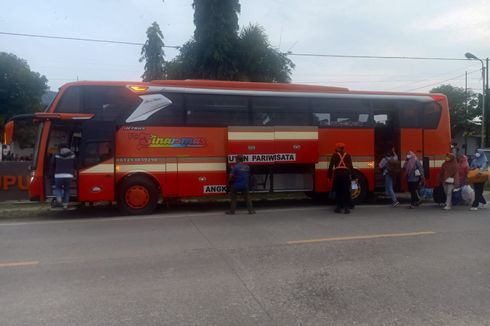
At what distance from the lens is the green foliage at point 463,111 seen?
178 feet

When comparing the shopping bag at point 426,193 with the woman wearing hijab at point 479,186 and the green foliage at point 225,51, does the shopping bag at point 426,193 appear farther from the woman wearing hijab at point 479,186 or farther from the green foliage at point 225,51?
the green foliage at point 225,51

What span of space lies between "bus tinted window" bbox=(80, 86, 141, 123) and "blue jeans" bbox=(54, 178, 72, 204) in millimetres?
1714

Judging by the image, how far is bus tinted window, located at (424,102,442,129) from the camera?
1402 centimetres

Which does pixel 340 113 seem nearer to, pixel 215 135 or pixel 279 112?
pixel 279 112

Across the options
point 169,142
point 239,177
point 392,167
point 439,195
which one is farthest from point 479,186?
point 169,142

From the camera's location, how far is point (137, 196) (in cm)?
1145

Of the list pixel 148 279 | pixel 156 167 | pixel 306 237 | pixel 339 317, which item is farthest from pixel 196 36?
pixel 339 317

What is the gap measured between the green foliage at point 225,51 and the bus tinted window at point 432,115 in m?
11.1

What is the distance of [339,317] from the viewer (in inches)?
179

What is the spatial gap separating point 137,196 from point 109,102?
2419 mm

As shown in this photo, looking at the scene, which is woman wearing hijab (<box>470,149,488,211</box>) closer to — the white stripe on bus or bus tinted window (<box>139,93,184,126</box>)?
the white stripe on bus

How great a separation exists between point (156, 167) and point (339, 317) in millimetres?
7820

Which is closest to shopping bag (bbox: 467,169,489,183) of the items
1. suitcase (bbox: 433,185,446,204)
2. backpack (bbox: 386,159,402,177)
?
suitcase (bbox: 433,185,446,204)

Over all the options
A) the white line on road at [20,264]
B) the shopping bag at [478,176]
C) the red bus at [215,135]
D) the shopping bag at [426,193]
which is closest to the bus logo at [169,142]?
the red bus at [215,135]
